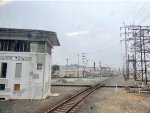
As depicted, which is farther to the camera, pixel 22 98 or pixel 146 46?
pixel 146 46

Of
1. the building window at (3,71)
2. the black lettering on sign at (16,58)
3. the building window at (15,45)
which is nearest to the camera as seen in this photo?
the building window at (3,71)

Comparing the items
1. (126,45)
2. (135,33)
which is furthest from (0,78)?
(126,45)

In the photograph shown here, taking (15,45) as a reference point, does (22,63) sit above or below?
below

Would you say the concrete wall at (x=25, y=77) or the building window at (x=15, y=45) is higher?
the building window at (x=15, y=45)

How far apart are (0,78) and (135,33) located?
35.2 m

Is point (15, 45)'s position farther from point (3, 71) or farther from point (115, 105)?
point (115, 105)

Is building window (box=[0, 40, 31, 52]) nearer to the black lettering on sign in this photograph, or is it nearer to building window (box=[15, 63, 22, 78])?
the black lettering on sign

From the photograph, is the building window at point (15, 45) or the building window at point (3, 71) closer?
the building window at point (3, 71)

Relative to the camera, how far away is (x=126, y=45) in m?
66.6

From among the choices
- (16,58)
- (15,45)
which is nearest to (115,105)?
(16,58)

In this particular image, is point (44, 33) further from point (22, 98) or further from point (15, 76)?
point (22, 98)

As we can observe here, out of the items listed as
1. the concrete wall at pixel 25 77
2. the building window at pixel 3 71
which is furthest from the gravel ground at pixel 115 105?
the building window at pixel 3 71

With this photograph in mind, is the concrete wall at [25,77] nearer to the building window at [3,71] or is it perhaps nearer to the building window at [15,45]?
the building window at [3,71]

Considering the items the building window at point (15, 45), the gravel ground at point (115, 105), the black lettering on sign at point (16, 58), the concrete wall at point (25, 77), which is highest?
the building window at point (15, 45)
